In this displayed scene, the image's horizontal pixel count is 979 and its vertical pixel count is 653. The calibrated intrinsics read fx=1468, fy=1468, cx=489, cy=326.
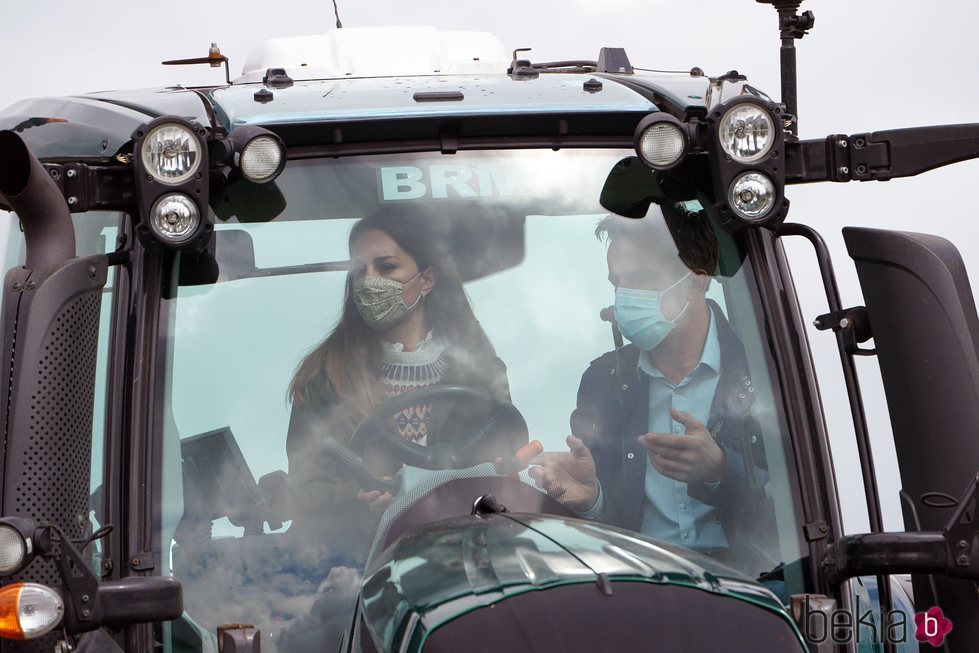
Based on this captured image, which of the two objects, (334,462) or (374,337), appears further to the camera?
(374,337)

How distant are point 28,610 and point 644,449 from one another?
1.42 metres

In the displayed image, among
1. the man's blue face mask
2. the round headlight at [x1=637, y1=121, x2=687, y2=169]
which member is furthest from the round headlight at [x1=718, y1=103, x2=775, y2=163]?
the man's blue face mask

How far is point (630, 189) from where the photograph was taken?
12.1 ft

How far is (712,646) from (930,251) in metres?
1.32

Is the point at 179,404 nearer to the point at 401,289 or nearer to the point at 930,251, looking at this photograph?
the point at 401,289

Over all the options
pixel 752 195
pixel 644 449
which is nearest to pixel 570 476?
pixel 644 449

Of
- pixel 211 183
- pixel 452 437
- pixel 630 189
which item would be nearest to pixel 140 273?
pixel 211 183

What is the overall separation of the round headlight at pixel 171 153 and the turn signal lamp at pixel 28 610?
99 centimetres

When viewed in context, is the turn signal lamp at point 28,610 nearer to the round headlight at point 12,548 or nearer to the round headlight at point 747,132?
the round headlight at point 12,548

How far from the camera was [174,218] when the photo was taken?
3.32 metres

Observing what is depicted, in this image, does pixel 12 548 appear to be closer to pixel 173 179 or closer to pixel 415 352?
pixel 173 179

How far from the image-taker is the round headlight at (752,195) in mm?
3510

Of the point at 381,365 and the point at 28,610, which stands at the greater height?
the point at 381,365

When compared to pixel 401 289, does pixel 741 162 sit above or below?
above
